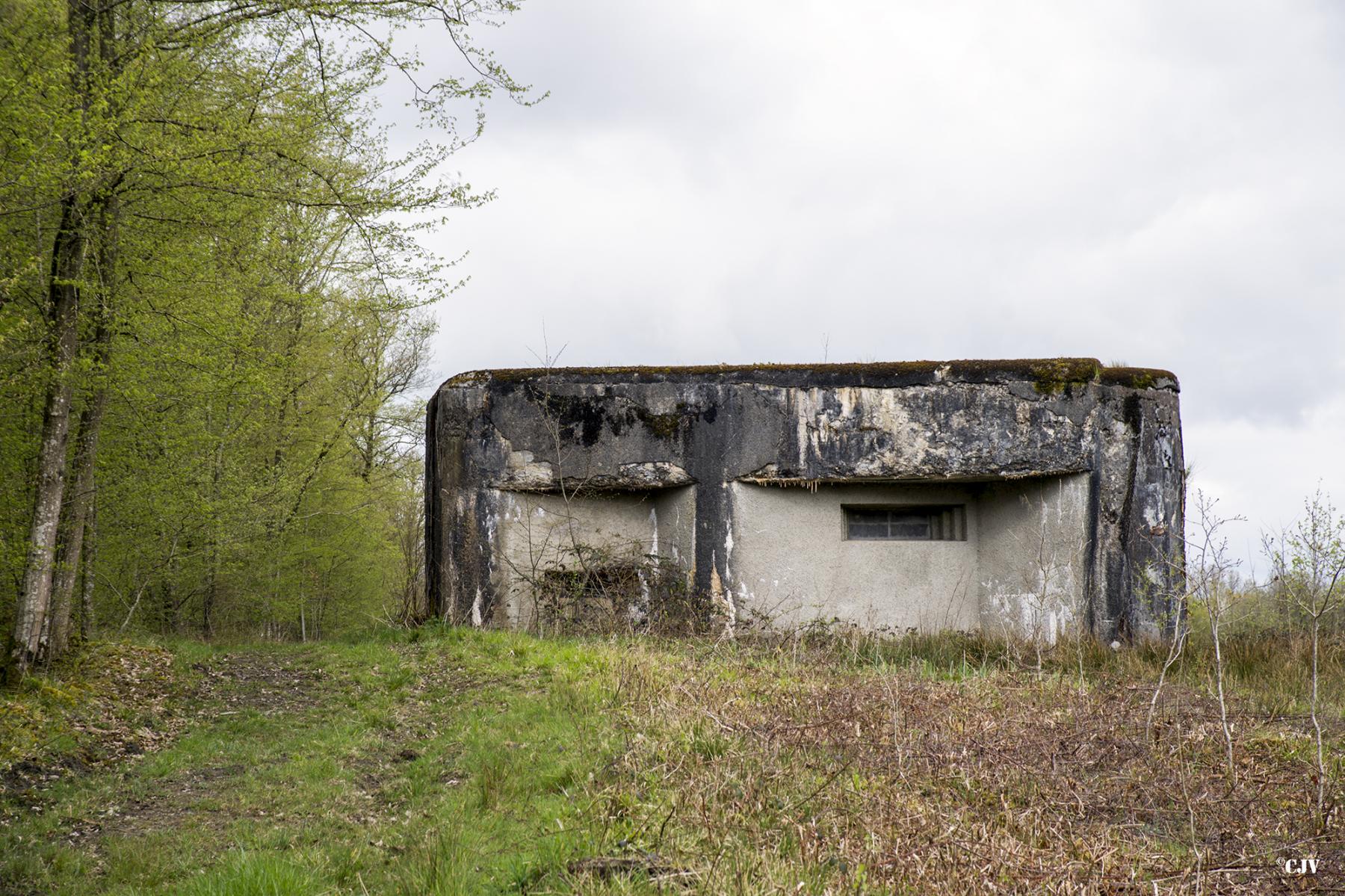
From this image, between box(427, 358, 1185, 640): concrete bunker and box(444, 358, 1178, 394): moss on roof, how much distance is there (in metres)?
0.02

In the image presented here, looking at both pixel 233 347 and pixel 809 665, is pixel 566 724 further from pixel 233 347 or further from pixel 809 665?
pixel 233 347

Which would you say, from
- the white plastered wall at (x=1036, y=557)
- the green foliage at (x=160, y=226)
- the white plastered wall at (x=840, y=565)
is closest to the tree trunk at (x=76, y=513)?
the green foliage at (x=160, y=226)

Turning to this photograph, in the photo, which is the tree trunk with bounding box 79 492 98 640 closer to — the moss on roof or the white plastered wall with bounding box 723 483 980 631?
the moss on roof

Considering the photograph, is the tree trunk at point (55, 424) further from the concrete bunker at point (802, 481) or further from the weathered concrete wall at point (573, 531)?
the weathered concrete wall at point (573, 531)

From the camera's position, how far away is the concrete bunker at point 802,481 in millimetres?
10977

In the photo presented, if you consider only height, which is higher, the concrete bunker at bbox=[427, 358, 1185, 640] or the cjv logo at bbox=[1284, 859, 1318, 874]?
the concrete bunker at bbox=[427, 358, 1185, 640]

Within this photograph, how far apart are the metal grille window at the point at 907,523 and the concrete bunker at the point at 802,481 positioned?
22 centimetres

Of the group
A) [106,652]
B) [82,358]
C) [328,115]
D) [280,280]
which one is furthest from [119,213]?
[280,280]

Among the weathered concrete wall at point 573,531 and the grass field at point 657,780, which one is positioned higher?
the weathered concrete wall at point 573,531

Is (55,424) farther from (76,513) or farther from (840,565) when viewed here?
(840,565)

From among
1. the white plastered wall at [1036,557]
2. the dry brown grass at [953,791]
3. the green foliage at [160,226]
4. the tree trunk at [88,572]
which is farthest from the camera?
the white plastered wall at [1036,557]

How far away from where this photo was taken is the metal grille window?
1173 centimetres

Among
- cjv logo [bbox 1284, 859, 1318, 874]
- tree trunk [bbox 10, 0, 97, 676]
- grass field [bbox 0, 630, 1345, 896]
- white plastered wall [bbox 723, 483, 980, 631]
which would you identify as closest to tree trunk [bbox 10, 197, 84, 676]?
tree trunk [bbox 10, 0, 97, 676]

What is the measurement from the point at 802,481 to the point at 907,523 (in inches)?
60.5
